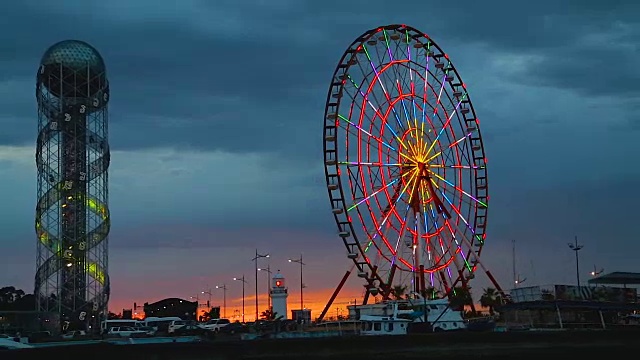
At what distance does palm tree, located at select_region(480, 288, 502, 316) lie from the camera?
92062mm

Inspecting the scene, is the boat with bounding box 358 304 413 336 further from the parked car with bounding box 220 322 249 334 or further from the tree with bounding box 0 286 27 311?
the tree with bounding box 0 286 27 311

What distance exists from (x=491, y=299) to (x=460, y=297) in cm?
1480

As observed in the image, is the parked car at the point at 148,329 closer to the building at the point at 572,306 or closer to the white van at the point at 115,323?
the white van at the point at 115,323

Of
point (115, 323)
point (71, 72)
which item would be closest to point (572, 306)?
point (115, 323)

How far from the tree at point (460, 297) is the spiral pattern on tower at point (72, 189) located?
4257 cm

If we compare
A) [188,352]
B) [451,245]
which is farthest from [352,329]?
[188,352]

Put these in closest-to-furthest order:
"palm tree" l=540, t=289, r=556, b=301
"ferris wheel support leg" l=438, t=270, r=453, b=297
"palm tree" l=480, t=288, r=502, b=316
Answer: "ferris wheel support leg" l=438, t=270, r=453, b=297
"palm tree" l=540, t=289, r=556, b=301
"palm tree" l=480, t=288, r=502, b=316

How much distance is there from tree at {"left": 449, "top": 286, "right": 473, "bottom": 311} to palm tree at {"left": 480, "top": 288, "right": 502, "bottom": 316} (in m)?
6.80

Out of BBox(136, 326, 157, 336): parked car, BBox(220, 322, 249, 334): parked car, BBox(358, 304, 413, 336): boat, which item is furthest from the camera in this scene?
BBox(136, 326, 157, 336): parked car

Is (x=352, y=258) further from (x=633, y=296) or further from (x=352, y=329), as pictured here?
(x=633, y=296)

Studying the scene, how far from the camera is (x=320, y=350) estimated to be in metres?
44.2

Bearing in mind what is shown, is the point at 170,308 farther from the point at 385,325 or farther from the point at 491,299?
the point at 385,325

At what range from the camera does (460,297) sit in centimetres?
8044

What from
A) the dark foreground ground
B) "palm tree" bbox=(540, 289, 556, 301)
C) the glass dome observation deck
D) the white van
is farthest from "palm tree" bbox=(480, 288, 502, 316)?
the glass dome observation deck
